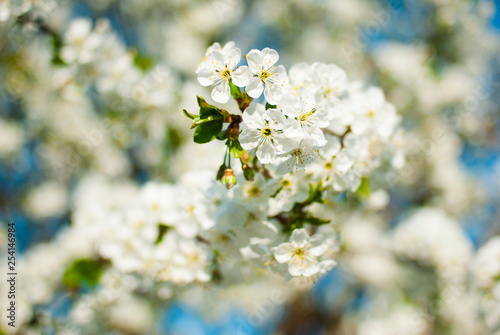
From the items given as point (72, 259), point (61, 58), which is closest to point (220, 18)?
point (61, 58)

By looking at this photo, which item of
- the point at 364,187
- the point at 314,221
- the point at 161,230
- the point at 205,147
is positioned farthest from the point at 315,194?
the point at 205,147

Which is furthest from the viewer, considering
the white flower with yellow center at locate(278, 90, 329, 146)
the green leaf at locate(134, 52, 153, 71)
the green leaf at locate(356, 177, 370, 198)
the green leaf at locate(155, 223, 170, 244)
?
the green leaf at locate(134, 52, 153, 71)

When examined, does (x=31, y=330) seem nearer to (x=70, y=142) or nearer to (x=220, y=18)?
(x=70, y=142)

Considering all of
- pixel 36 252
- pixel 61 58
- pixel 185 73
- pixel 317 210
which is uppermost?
pixel 185 73

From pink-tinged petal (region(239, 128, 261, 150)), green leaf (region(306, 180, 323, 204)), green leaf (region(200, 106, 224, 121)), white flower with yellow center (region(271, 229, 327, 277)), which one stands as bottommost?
white flower with yellow center (region(271, 229, 327, 277))

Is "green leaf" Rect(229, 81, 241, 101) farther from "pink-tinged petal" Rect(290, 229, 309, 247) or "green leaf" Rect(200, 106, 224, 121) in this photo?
"pink-tinged petal" Rect(290, 229, 309, 247)

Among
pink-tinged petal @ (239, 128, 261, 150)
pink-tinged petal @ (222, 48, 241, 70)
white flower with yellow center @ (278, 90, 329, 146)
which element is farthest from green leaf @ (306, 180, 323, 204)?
pink-tinged petal @ (222, 48, 241, 70)
